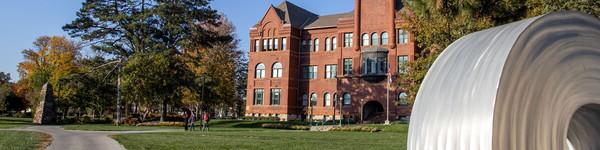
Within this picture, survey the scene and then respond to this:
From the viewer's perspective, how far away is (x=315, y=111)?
63.7m

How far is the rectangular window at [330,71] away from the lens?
63.5 metres

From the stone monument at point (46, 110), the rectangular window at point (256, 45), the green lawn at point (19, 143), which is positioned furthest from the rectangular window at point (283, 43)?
the green lawn at point (19, 143)

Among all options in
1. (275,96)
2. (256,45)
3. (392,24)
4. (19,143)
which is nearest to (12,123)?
(19,143)

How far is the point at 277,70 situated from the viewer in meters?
65.5

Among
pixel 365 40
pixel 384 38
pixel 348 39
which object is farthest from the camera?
pixel 348 39

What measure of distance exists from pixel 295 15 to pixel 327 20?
408 cm

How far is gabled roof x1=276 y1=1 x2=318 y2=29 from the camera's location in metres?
66.0

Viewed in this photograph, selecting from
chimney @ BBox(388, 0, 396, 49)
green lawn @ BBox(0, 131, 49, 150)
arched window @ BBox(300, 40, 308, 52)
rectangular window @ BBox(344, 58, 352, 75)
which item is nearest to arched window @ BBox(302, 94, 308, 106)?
arched window @ BBox(300, 40, 308, 52)

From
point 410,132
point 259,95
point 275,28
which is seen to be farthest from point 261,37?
point 410,132

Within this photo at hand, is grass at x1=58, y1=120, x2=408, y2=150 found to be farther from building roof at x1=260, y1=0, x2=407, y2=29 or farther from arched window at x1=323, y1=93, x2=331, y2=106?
building roof at x1=260, y1=0, x2=407, y2=29

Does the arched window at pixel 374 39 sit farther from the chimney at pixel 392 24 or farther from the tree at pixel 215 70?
the tree at pixel 215 70

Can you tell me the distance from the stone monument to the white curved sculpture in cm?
4346

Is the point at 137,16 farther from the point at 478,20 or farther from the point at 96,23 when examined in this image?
the point at 478,20

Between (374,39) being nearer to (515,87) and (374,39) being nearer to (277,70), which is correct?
(277,70)
